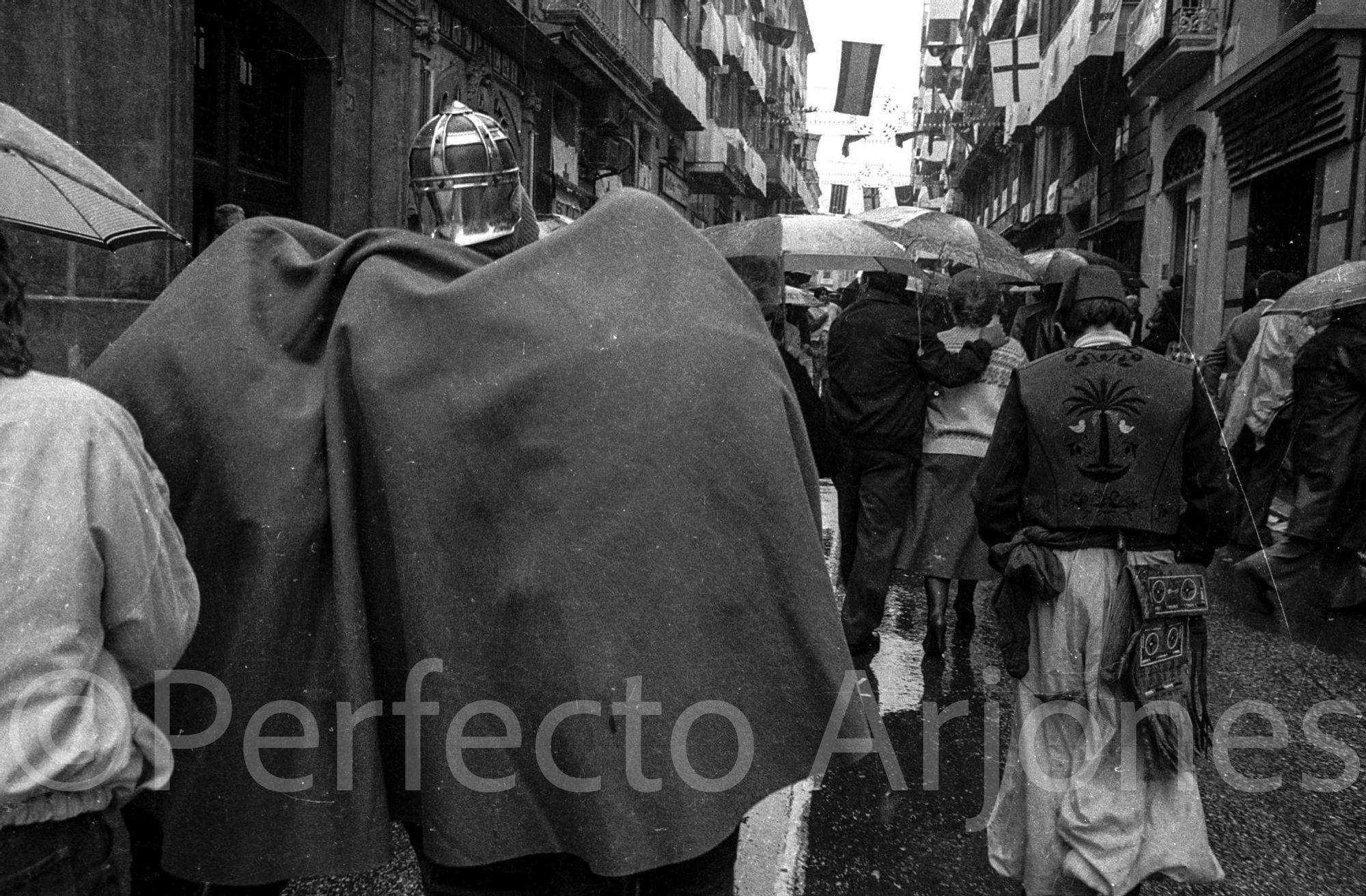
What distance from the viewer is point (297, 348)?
2.04m

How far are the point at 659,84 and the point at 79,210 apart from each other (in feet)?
83.0

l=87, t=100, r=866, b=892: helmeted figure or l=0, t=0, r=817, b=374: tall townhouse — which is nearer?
l=87, t=100, r=866, b=892: helmeted figure

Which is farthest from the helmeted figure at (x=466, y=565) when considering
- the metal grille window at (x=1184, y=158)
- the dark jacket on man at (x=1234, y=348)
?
the metal grille window at (x=1184, y=158)

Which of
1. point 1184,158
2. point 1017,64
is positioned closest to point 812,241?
point 1184,158

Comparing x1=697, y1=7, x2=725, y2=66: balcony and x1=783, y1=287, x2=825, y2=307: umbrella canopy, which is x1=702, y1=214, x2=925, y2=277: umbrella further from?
x1=697, y1=7, x2=725, y2=66: balcony

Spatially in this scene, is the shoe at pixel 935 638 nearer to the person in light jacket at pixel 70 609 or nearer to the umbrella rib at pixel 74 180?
the umbrella rib at pixel 74 180

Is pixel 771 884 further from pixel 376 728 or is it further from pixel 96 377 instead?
pixel 96 377

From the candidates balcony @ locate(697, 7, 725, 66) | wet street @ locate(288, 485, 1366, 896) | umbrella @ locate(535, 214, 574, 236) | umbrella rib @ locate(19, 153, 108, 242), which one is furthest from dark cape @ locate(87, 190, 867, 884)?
balcony @ locate(697, 7, 725, 66)

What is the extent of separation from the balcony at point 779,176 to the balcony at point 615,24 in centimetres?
2485

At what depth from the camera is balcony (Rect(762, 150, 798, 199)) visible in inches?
2041

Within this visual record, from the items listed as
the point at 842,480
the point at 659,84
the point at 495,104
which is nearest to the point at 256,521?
the point at 842,480

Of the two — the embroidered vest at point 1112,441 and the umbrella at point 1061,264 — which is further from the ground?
the umbrella at point 1061,264

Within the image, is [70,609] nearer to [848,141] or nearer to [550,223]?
[550,223]

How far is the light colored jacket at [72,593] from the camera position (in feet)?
5.31
